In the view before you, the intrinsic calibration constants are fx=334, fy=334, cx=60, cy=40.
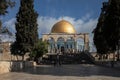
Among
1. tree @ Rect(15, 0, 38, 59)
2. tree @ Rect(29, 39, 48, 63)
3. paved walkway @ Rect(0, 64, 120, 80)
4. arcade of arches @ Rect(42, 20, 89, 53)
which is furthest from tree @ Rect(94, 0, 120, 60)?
arcade of arches @ Rect(42, 20, 89, 53)

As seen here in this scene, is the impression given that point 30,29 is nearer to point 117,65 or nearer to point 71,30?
point 117,65

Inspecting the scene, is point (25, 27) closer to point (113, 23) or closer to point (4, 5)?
point (113, 23)

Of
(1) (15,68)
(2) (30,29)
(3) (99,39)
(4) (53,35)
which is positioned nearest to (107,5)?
(2) (30,29)

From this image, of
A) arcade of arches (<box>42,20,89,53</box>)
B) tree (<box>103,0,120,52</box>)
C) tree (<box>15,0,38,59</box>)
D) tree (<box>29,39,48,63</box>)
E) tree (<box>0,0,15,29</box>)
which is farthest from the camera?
arcade of arches (<box>42,20,89,53</box>)

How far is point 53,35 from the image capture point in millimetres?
99875

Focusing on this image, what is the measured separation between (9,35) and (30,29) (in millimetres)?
21392

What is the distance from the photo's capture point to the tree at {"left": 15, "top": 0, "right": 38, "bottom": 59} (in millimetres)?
42406

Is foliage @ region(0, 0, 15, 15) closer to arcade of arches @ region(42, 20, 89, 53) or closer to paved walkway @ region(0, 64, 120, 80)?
paved walkway @ region(0, 64, 120, 80)

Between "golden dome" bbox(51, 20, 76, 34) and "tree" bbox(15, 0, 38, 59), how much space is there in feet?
187

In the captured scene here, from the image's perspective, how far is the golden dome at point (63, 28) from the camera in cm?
10028

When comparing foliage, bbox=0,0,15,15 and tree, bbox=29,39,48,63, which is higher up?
foliage, bbox=0,0,15,15

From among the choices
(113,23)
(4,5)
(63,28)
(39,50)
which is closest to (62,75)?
(4,5)

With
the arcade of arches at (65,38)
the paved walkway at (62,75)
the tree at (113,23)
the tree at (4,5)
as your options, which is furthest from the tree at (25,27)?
the arcade of arches at (65,38)

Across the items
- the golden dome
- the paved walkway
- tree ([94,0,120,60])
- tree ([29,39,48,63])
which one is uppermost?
the golden dome
